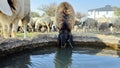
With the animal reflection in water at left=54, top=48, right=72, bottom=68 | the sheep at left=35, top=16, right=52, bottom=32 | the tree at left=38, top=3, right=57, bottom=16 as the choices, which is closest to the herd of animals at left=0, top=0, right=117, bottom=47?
the animal reflection in water at left=54, top=48, right=72, bottom=68

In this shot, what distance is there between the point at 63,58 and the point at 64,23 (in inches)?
73.5

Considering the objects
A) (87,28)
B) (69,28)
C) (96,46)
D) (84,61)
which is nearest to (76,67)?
(84,61)

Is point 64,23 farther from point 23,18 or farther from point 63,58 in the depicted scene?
point 63,58

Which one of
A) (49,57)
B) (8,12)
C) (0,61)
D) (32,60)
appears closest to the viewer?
(8,12)

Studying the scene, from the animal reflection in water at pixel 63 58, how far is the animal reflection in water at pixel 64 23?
21 cm

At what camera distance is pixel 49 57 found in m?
6.62

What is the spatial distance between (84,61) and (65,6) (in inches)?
135

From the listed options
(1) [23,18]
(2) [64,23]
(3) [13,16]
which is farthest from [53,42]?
(3) [13,16]

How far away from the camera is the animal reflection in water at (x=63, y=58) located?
5756 mm

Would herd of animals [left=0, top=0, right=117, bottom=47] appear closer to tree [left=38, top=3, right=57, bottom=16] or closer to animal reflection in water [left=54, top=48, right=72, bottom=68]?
animal reflection in water [left=54, top=48, right=72, bottom=68]

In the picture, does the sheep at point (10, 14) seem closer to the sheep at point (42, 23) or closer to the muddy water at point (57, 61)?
the muddy water at point (57, 61)

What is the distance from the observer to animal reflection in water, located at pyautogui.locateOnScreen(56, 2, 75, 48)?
7765 millimetres

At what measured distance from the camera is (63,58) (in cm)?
663

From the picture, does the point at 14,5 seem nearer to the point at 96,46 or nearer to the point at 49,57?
the point at 49,57
